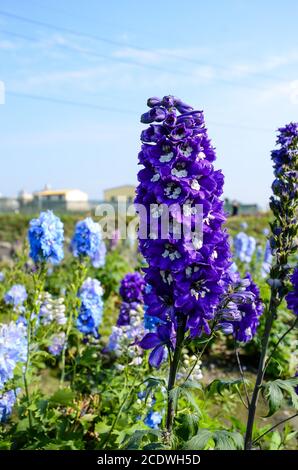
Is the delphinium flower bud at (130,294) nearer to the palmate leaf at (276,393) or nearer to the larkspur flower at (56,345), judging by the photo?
the larkspur flower at (56,345)

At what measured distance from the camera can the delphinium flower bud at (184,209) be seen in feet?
7.14

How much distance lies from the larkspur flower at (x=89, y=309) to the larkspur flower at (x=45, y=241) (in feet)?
2.03

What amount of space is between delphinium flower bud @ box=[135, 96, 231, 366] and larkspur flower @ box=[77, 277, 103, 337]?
82.3 inches

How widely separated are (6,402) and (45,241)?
1103mm

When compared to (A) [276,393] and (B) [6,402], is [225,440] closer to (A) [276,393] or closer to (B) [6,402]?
(A) [276,393]

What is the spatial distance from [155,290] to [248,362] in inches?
175

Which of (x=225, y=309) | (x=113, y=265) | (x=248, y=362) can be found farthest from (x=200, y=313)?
(x=113, y=265)

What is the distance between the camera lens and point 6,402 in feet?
10.7

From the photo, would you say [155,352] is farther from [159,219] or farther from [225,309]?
[159,219]

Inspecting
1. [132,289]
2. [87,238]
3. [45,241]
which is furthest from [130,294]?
[45,241]

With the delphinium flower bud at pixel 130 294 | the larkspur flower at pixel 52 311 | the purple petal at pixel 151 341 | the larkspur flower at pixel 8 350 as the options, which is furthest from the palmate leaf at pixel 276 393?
the larkspur flower at pixel 52 311

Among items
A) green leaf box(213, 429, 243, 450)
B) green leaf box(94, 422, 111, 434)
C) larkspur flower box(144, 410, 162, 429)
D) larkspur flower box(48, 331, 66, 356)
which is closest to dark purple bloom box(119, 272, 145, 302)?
larkspur flower box(48, 331, 66, 356)

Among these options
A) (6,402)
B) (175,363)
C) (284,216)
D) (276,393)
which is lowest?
(6,402)
